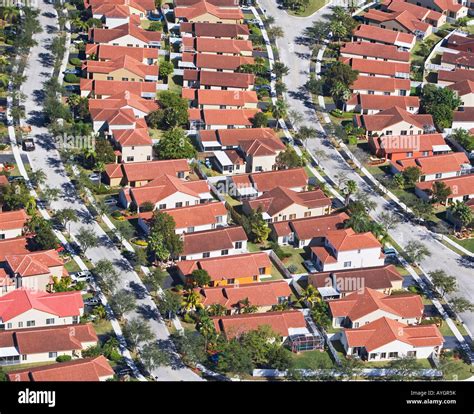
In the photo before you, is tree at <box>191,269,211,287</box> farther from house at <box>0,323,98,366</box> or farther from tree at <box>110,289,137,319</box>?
house at <box>0,323,98,366</box>

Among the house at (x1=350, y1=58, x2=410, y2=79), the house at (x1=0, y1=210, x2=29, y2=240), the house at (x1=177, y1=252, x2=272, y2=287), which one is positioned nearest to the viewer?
the house at (x1=177, y1=252, x2=272, y2=287)

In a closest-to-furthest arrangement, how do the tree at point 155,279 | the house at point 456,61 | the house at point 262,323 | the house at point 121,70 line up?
the house at point 262,323, the tree at point 155,279, the house at point 121,70, the house at point 456,61

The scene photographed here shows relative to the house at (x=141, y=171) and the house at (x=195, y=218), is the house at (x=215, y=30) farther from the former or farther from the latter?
the house at (x=195, y=218)

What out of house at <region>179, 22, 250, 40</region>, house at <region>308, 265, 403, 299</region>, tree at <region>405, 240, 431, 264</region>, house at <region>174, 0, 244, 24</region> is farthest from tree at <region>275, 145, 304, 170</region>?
house at <region>174, 0, 244, 24</region>

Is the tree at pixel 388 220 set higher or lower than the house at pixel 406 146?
lower

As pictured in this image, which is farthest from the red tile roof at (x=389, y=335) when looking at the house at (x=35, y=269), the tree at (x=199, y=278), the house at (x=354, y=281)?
the house at (x=35, y=269)
